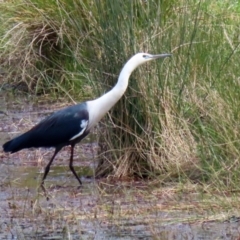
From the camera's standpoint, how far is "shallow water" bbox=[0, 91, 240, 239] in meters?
5.62

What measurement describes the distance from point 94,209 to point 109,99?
114cm

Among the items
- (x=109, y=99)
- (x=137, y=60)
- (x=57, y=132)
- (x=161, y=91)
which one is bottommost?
(x=57, y=132)

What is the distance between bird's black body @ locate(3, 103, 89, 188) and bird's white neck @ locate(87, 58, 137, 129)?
0.09 meters

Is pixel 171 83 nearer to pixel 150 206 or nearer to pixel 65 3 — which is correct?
pixel 150 206

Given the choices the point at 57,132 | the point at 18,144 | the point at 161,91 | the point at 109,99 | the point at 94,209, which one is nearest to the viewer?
the point at 94,209

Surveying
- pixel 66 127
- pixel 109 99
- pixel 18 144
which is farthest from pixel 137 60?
pixel 18 144

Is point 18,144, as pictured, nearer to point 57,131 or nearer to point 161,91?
point 57,131

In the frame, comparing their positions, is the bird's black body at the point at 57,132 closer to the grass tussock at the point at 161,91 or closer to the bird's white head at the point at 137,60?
the grass tussock at the point at 161,91

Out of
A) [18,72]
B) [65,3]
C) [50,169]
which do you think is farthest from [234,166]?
[18,72]

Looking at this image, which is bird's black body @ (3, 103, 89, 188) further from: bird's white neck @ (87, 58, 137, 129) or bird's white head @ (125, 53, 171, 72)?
bird's white head @ (125, 53, 171, 72)

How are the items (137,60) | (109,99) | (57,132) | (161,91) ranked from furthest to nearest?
(57,132) → (161,91) → (109,99) → (137,60)

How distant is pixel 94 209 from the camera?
6336mm

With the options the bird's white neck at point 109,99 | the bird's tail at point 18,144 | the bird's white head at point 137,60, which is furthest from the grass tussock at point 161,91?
the bird's tail at point 18,144

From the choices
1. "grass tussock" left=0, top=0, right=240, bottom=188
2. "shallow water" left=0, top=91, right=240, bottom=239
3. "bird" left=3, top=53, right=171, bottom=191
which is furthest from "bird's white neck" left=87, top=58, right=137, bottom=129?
"shallow water" left=0, top=91, right=240, bottom=239
